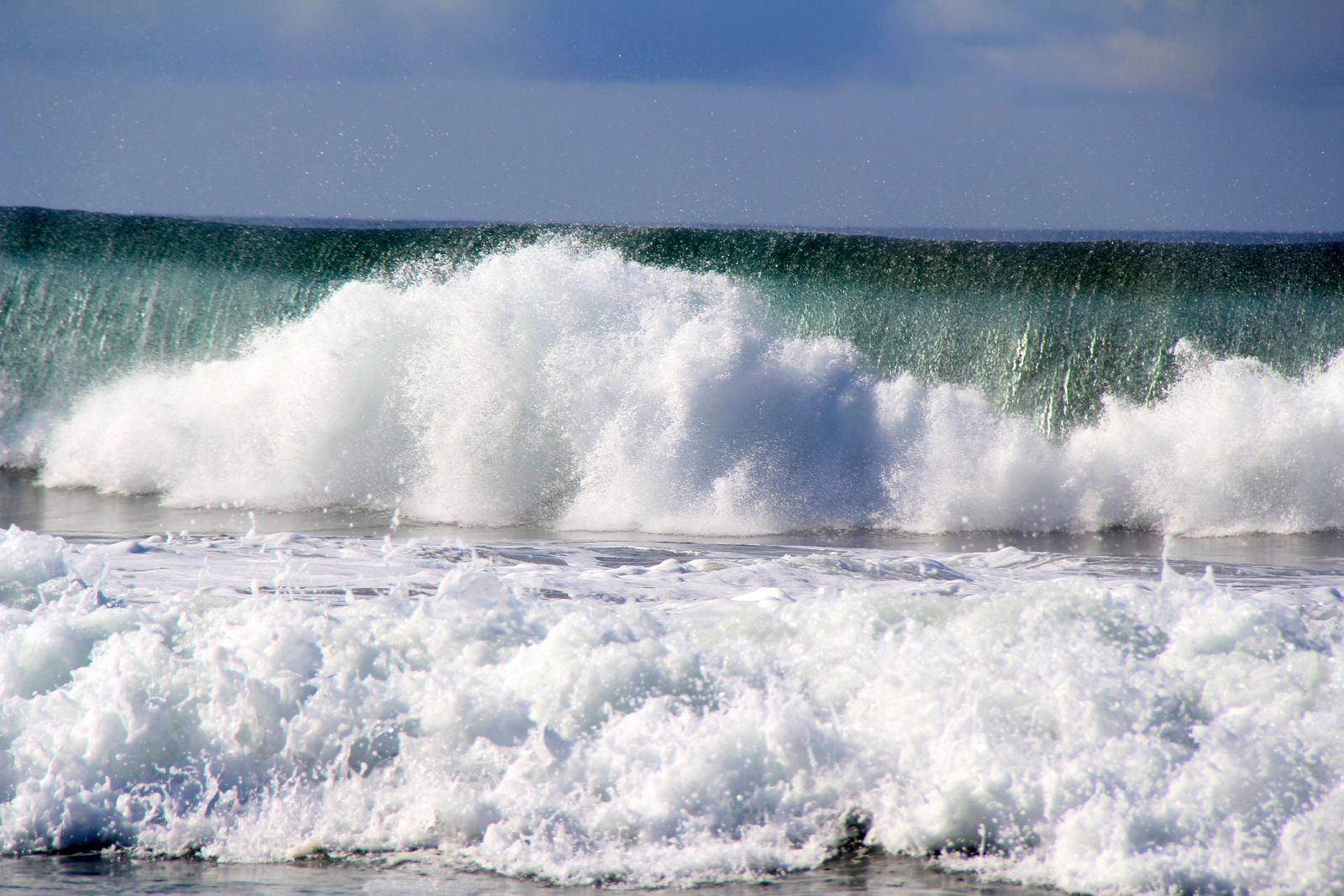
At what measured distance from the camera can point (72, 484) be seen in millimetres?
9445

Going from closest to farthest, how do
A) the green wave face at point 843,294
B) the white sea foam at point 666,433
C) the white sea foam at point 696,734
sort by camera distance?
the white sea foam at point 696,734 → the white sea foam at point 666,433 → the green wave face at point 843,294

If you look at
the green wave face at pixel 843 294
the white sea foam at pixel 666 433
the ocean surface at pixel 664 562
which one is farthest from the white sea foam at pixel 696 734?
the green wave face at pixel 843 294

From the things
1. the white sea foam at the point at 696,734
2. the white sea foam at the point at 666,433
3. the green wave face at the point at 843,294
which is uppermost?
the green wave face at the point at 843,294

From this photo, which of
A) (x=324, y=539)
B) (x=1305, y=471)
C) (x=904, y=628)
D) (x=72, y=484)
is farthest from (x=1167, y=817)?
(x=72, y=484)

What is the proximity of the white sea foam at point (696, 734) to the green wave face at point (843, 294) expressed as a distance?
5.80m

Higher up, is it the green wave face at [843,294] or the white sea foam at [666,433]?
the green wave face at [843,294]

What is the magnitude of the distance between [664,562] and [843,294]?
210 inches

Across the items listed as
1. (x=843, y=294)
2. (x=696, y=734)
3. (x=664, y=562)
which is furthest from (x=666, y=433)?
(x=696, y=734)

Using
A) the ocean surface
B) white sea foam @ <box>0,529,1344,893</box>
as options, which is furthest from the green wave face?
white sea foam @ <box>0,529,1344,893</box>

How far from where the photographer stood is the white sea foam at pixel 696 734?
3023 millimetres

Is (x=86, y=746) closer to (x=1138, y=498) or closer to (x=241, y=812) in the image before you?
(x=241, y=812)

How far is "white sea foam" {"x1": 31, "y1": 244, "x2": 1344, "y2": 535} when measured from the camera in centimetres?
808

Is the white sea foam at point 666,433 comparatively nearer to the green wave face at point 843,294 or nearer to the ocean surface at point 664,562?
the ocean surface at point 664,562

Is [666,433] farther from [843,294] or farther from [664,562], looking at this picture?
[843,294]
